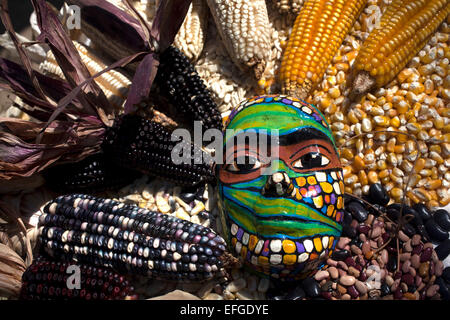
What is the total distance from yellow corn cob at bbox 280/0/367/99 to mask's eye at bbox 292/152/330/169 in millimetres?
368

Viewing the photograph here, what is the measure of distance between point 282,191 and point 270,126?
0.25 meters

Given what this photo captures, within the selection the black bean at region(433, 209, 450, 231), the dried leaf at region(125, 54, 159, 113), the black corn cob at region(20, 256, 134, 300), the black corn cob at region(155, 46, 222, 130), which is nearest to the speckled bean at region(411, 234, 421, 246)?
the black bean at region(433, 209, 450, 231)

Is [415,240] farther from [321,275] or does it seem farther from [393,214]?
[321,275]

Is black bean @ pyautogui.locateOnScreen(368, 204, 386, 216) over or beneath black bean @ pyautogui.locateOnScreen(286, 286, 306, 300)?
over

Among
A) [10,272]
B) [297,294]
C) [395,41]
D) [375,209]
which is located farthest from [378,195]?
[10,272]

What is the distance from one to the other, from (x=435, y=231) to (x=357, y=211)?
28cm

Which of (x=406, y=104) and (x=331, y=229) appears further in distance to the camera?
(x=406, y=104)

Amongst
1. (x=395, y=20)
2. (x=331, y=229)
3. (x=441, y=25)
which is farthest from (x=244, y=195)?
(x=441, y=25)

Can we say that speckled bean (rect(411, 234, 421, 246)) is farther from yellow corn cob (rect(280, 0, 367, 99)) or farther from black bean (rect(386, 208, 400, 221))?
yellow corn cob (rect(280, 0, 367, 99))

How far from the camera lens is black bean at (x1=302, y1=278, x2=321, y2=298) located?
4.10ft

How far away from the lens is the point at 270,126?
1203 millimetres

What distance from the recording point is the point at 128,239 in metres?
1.27
